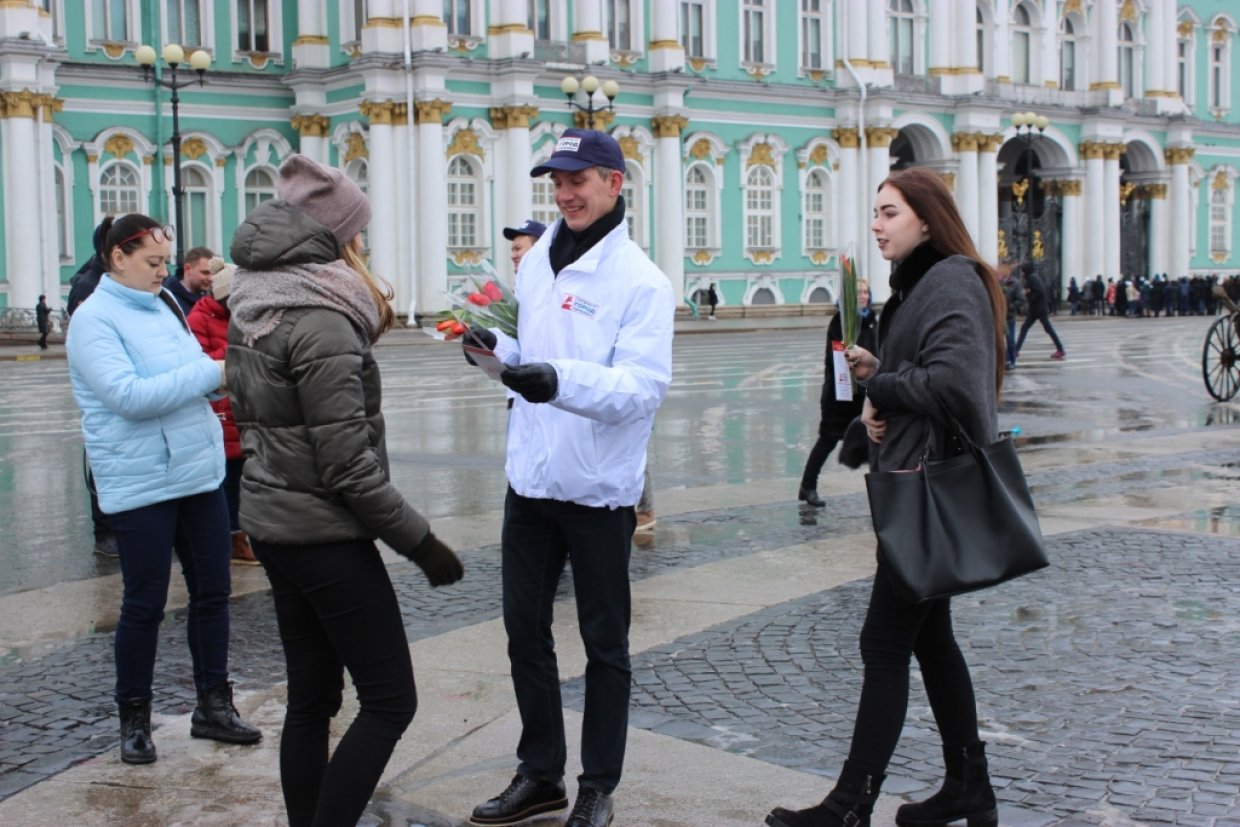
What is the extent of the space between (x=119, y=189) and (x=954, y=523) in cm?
3700

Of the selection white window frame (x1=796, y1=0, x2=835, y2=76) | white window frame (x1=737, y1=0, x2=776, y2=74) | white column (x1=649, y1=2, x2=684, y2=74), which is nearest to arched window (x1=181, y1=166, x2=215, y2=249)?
white column (x1=649, y1=2, x2=684, y2=74)

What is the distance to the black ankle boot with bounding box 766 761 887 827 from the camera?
442cm

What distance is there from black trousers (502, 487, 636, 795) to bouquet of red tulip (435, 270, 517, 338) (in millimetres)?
522

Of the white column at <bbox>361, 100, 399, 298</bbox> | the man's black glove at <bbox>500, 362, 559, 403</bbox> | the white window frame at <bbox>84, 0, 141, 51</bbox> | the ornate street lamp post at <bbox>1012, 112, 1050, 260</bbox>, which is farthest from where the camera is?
the ornate street lamp post at <bbox>1012, 112, 1050, 260</bbox>

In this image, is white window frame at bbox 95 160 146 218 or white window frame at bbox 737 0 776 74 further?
white window frame at bbox 737 0 776 74

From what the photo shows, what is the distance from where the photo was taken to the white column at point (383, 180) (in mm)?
39344

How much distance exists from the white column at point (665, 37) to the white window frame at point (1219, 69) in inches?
1024

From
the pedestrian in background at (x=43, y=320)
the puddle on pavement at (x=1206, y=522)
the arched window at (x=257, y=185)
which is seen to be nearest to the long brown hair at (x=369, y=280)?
the puddle on pavement at (x=1206, y=522)

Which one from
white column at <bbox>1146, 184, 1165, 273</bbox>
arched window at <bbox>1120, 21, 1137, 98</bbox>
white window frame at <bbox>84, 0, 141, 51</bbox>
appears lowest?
white column at <bbox>1146, 184, 1165, 273</bbox>

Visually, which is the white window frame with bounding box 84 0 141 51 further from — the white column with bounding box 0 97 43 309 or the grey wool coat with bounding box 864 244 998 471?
the grey wool coat with bounding box 864 244 998 471

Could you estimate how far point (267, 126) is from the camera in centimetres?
4116

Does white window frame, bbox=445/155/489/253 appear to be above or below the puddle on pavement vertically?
above

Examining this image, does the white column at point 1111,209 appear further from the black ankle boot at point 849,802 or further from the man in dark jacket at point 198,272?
the black ankle boot at point 849,802

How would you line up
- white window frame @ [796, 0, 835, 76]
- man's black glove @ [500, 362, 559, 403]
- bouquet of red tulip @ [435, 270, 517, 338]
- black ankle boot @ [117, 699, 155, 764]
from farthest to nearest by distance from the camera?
white window frame @ [796, 0, 835, 76] → black ankle boot @ [117, 699, 155, 764] → bouquet of red tulip @ [435, 270, 517, 338] → man's black glove @ [500, 362, 559, 403]
